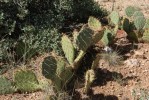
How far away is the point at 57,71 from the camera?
4289mm

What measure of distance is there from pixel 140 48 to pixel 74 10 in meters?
1.28

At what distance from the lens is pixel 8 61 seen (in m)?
5.04

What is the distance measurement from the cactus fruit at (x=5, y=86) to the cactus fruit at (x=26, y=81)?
8cm

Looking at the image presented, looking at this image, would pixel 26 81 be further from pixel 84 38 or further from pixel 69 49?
pixel 84 38

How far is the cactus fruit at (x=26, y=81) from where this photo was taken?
4.28 m

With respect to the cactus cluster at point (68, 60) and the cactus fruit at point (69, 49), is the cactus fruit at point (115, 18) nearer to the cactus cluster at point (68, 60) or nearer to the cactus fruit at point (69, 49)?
the cactus cluster at point (68, 60)

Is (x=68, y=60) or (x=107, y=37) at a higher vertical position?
(x=107, y=37)

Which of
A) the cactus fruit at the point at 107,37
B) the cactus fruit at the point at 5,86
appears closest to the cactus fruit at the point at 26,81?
the cactus fruit at the point at 5,86

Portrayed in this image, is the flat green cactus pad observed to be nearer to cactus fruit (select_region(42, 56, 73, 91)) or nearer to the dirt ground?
cactus fruit (select_region(42, 56, 73, 91))

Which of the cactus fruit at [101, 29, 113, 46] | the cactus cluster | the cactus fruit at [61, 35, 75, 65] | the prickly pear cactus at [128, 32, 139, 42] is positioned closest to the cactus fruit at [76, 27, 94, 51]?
the cactus cluster

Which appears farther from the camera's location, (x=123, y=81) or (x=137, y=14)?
(x=137, y=14)

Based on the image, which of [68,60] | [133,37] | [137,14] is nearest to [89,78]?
[68,60]

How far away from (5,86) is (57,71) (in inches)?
26.1

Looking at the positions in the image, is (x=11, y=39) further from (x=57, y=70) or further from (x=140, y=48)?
(x=140, y=48)
